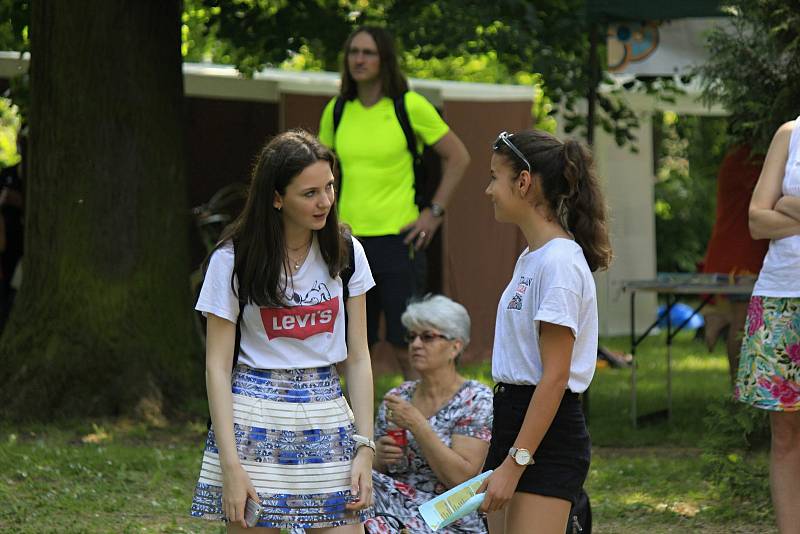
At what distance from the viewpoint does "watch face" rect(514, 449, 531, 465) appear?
318 cm

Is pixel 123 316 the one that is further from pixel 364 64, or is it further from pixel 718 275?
pixel 718 275

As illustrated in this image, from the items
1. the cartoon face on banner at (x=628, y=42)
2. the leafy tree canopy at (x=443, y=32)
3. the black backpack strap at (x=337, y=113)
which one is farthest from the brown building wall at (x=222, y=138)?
the black backpack strap at (x=337, y=113)

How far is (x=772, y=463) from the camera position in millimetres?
4305

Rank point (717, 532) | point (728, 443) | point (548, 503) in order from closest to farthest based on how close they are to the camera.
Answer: point (548, 503) < point (717, 532) < point (728, 443)

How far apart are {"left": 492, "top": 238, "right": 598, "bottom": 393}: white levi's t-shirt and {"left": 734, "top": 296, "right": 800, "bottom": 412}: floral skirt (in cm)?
110

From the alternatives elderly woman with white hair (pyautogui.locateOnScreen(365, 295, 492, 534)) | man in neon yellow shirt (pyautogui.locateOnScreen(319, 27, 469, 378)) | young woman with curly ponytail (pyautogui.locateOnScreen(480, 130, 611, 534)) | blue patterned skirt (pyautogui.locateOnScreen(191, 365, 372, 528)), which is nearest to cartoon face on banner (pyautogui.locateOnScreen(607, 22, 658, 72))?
man in neon yellow shirt (pyautogui.locateOnScreen(319, 27, 469, 378))

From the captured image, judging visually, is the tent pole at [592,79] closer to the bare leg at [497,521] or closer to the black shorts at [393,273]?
the black shorts at [393,273]

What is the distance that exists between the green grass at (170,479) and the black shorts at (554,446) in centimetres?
205

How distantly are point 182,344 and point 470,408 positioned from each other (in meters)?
3.35

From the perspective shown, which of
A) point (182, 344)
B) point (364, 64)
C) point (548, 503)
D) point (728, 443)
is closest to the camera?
point (548, 503)

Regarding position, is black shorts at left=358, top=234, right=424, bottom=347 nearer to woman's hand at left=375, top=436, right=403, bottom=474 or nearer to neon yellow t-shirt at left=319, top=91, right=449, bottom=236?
neon yellow t-shirt at left=319, top=91, right=449, bottom=236

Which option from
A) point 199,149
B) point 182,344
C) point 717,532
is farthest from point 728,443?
A: point 199,149

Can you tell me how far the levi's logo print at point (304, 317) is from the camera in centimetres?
323

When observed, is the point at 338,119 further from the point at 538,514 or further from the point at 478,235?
the point at 478,235
